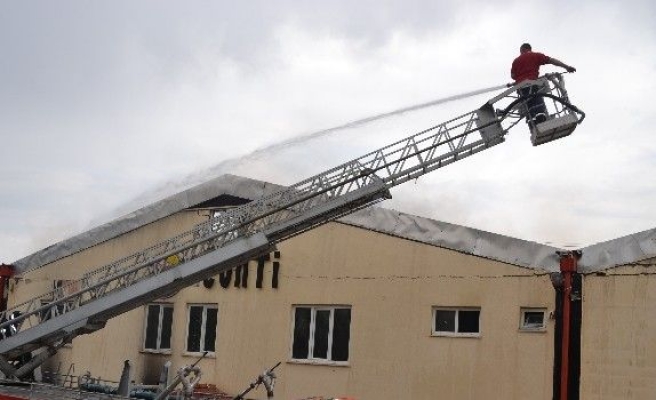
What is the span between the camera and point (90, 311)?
13.7 metres

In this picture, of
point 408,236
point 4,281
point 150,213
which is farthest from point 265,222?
point 4,281

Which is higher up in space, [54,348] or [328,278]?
[328,278]

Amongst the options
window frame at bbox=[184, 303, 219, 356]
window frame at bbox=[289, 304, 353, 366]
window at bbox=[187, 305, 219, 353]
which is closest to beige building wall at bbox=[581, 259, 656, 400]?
window frame at bbox=[289, 304, 353, 366]

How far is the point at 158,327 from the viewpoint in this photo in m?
21.6

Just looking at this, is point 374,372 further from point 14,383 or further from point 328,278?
point 14,383

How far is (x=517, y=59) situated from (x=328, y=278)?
7.47 m

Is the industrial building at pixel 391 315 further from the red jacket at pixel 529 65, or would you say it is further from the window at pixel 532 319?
the red jacket at pixel 529 65

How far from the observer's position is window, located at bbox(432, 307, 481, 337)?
1623cm

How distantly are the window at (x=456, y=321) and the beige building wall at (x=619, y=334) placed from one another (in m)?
2.27

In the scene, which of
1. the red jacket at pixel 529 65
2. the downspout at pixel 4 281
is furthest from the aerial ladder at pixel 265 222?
the downspout at pixel 4 281

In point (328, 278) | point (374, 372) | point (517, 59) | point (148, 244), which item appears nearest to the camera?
point (517, 59)

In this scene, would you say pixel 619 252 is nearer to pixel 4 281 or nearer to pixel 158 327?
pixel 158 327

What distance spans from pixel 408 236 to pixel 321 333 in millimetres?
3096

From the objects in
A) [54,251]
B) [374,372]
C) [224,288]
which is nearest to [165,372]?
[374,372]
